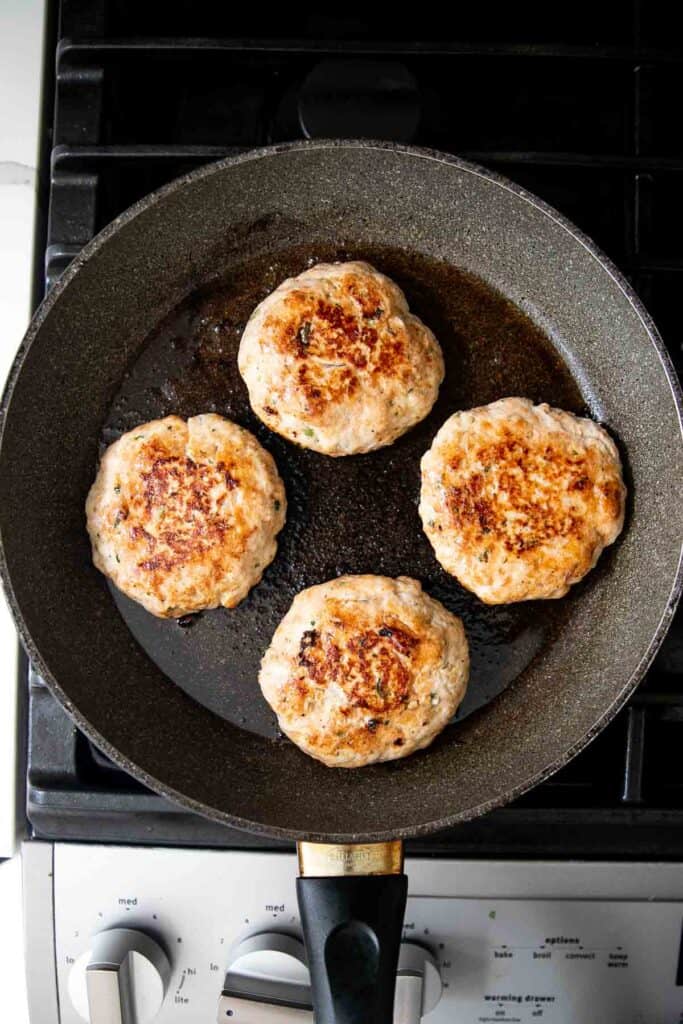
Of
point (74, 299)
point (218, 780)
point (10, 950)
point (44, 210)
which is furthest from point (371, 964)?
point (44, 210)

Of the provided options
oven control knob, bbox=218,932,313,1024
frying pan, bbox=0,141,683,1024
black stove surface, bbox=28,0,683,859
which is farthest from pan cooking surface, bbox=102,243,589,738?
oven control knob, bbox=218,932,313,1024

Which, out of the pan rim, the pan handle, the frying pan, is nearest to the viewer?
the pan handle

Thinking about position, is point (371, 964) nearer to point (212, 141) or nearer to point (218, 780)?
point (218, 780)

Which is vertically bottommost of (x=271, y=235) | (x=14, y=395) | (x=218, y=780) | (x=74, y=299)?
(x=218, y=780)

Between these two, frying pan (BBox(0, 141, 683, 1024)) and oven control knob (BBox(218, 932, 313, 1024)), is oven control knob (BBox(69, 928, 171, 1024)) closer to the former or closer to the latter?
oven control knob (BBox(218, 932, 313, 1024))

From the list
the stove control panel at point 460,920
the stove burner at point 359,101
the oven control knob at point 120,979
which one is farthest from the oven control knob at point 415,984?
the stove burner at point 359,101

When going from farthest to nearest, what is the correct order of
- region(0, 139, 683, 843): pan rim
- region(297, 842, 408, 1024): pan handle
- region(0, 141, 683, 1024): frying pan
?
region(0, 141, 683, 1024): frying pan < region(0, 139, 683, 843): pan rim < region(297, 842, 408, 1024): pan handle

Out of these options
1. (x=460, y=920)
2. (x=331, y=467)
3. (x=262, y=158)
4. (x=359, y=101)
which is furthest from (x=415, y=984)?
A: (x=359, y=101)
